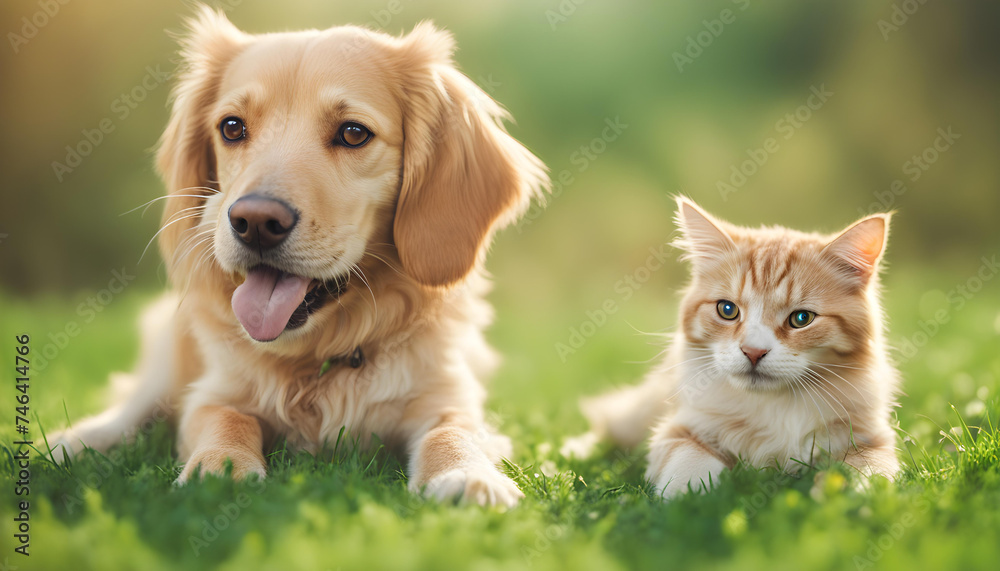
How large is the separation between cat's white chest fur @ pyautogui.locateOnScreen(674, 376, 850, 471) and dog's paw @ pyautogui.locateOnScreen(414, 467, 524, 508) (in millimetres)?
910

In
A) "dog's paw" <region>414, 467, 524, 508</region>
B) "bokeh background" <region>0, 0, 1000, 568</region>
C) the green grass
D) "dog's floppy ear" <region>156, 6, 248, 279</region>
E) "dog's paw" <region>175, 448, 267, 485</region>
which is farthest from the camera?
"bokeh background" <region>0, 0, 1000, 568</region>

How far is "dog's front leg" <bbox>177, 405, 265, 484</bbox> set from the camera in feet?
7.13

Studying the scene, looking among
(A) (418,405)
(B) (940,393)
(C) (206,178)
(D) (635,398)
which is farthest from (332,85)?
(B) (940,393)

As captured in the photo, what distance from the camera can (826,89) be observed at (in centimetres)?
773

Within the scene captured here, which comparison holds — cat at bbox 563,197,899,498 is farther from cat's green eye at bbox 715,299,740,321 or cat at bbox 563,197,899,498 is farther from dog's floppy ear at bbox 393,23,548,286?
dog's floppy ear at bbox 393,23,548,286

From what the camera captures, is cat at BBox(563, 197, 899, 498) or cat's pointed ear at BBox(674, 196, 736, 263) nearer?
cat at BBox(563, 197, 899, 498)

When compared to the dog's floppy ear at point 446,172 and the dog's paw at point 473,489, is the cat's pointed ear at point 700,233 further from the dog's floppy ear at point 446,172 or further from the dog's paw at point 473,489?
the dog's paw at point 473,489

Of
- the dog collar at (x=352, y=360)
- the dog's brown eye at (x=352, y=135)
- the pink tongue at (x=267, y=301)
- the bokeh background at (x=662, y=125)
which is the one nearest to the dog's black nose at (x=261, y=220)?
the pink tongue at (x=267, y=301)

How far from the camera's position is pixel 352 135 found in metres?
2.51

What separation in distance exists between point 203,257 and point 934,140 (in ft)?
26.5

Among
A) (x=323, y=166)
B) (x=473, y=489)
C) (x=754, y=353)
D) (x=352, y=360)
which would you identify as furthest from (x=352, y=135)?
(x=754, y=353)

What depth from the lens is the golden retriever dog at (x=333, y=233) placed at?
2342mm

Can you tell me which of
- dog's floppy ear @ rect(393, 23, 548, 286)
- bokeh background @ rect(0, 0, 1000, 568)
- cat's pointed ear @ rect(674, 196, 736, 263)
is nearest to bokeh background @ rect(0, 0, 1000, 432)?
bokeh background @ rect(0, 0, 1000, 568)

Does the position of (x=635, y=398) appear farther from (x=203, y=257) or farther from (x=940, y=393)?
(x=203, y=257)
